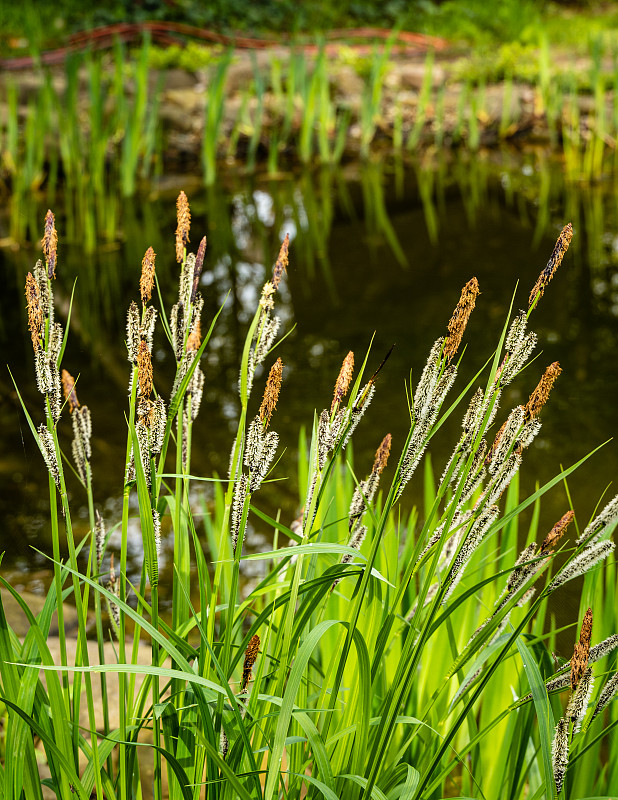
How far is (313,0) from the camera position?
32.5 feet

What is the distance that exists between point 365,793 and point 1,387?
2552 mm

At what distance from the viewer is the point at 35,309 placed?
0.73 metres

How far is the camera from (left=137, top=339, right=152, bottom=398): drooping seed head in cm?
70

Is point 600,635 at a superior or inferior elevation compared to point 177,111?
inferior

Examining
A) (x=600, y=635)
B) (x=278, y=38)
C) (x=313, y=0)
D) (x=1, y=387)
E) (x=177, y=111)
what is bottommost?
(x=1, y=387)

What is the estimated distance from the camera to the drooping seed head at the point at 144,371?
0.70m

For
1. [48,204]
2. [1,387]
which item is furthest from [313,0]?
[1,387]

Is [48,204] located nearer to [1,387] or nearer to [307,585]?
[1,387]

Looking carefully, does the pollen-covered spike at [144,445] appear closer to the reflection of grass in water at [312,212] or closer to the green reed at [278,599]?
the green reed at [278,599]

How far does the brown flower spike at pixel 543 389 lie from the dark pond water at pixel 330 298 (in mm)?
1349

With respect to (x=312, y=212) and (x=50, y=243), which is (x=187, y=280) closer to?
(x=50, y=243)

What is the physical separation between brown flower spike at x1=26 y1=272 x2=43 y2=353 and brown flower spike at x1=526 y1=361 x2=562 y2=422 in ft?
1.47

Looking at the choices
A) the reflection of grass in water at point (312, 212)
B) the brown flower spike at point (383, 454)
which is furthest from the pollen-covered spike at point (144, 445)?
the reflection of grass in water at point (312, 212)

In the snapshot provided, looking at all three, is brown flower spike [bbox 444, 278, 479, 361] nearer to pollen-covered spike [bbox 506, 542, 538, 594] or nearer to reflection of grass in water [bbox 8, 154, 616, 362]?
pollen-covered spike [bbox 506, 542, 538, 594]
